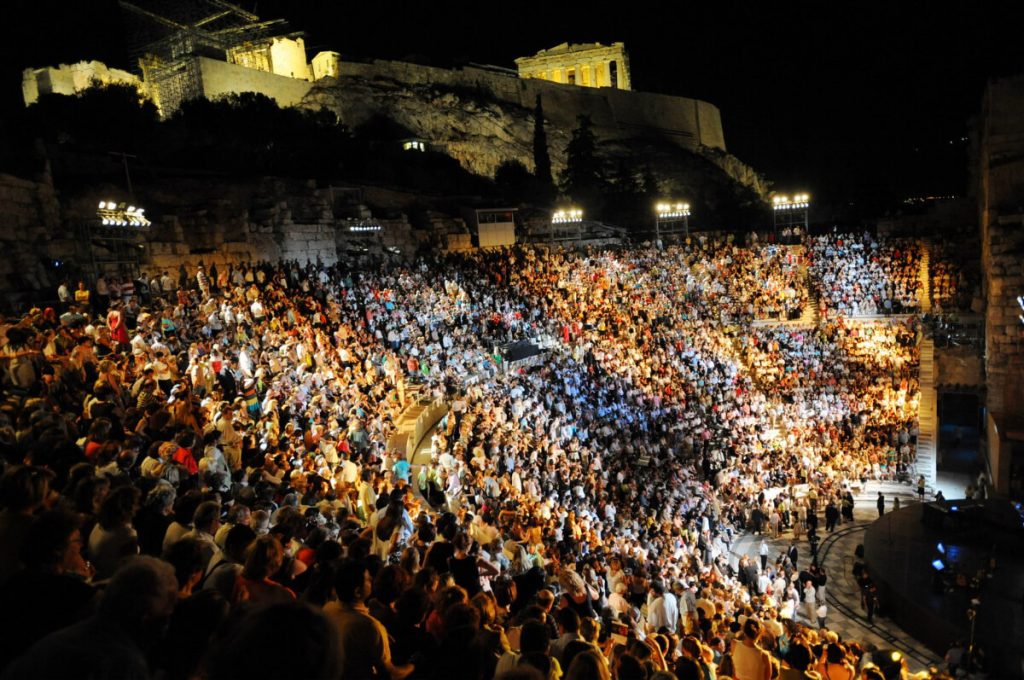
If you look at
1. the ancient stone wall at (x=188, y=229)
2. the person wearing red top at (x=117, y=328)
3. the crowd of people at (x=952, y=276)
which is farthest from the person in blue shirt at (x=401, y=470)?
the crowd of people at (x=952, y=276)

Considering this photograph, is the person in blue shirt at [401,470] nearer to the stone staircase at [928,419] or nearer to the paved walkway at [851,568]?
the paved walkway at [851,568]

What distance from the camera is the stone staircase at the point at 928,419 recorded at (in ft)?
58.1

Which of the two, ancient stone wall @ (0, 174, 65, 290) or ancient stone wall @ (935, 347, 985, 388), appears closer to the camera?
ancient stone wall @ (0, 174, 65, 290)

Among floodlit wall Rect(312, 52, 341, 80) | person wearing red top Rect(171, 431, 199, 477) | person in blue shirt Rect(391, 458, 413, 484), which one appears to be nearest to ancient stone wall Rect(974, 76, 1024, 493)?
person in blue shirt Rect(391, 458, 413, 484)

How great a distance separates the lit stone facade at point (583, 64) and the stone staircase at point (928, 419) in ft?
161

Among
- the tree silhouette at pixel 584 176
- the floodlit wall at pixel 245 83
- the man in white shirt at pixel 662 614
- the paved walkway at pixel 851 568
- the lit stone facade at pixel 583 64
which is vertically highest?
the lit stone facade at pixel 583 64

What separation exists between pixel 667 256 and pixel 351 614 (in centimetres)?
2609

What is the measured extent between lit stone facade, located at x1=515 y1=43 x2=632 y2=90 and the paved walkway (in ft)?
179

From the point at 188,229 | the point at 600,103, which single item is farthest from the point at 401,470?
the point at 600,103

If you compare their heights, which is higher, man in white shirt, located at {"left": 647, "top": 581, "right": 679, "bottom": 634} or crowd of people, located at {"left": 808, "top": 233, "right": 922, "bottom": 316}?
crowd of people, located at {"left": 808, "top": 233, "right": 922, "bottom": 316}

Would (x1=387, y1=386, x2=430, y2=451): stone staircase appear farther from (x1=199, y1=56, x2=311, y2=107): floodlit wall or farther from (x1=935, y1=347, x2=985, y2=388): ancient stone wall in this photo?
(x1=199, y1=56, x2=311, y2=107): floodlit wall

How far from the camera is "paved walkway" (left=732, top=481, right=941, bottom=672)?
10953 millimetres

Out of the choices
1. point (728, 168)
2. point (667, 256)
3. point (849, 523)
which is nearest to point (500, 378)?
point (849, 523)

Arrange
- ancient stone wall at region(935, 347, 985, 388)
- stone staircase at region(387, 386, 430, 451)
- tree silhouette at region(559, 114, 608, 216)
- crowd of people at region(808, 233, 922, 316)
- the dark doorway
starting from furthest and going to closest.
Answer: tree silhouette at region(559, 114, 608, 216), crowd of people at region(808, 233, 922, 316), ancient stone wall at region(935, 347, 985, 388), the dark doorway, stone staircase at region(387, 386, 430, 451)
